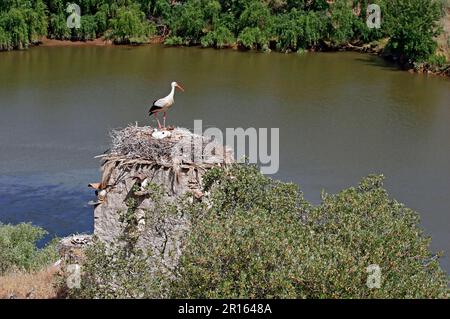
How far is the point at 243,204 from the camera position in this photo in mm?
11938

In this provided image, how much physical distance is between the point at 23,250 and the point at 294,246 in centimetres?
912

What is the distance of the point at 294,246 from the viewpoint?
1012 cm

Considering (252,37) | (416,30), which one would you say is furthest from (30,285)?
(252,37)

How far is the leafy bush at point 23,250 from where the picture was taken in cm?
1656

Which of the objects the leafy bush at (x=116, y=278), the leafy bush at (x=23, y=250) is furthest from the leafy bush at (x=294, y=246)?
the leafy bush at (x=23, y=250)

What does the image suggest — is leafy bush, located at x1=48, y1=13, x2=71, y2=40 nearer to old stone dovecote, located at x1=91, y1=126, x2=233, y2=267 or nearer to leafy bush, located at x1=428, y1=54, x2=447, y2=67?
leafy bush, located at x1=428, y1=54, x2=447, y2=67

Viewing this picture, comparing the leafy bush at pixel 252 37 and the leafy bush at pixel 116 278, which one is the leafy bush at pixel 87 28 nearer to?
the leafy bush at pixel 252 37

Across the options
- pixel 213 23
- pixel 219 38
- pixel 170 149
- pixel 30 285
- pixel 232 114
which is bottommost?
pixel 30 285

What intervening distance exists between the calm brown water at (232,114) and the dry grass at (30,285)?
469cm

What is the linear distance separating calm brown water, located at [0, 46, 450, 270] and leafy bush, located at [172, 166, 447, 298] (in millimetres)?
7005

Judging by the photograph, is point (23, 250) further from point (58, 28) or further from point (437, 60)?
point (58, 28)

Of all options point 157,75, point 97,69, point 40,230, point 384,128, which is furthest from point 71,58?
point 40,230

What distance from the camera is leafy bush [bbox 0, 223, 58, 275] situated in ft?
54.3
